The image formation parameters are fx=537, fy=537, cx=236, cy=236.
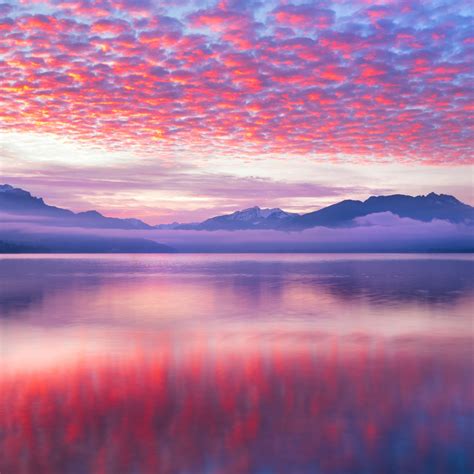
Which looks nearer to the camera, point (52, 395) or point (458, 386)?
point (52, 395)

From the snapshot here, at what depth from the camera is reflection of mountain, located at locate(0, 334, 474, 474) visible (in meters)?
10.6

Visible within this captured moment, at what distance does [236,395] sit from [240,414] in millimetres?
1722

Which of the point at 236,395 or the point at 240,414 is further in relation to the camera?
the point at 236,395

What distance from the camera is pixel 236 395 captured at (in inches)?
592

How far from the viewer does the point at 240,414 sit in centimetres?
1331

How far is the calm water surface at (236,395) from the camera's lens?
10719 mm

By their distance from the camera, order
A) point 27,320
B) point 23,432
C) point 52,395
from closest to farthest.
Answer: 1. point 23,432
2. point 52,395
3. point 27,320

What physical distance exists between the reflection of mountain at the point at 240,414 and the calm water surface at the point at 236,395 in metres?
0.04

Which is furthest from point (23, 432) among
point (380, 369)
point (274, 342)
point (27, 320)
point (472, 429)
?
point (27, 320)

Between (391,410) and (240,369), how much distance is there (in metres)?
6.05

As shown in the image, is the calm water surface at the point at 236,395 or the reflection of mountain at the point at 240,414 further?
the calm water surface at the point at 236,395

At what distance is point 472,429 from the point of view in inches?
480

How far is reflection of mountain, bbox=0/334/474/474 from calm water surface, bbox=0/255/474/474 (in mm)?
43

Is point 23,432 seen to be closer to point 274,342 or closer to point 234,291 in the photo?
point 274,342
